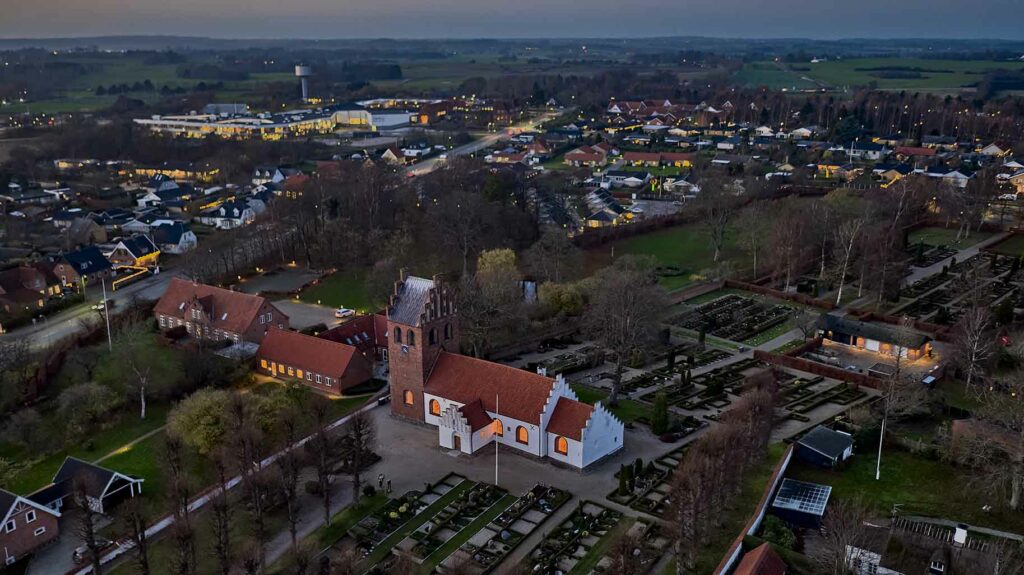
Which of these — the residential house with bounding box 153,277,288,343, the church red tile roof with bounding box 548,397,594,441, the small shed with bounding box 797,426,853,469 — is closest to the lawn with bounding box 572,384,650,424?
the church red tile roof with bounding box 548,397,594,441

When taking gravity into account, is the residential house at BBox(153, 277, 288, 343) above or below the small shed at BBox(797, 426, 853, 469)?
above

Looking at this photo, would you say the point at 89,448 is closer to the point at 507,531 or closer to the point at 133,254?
the point at 507,531

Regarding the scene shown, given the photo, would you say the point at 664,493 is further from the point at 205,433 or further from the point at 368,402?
the point at 205,433

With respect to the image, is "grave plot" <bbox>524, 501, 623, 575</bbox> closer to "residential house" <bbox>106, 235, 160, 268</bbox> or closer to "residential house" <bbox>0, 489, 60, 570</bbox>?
"residential house" <bbox>0, 489, 60, 570</bbox>

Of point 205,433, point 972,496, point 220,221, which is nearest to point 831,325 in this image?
point 972,496

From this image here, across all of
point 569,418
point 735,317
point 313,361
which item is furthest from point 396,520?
point 735,317

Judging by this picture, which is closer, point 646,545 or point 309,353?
point 646,545
